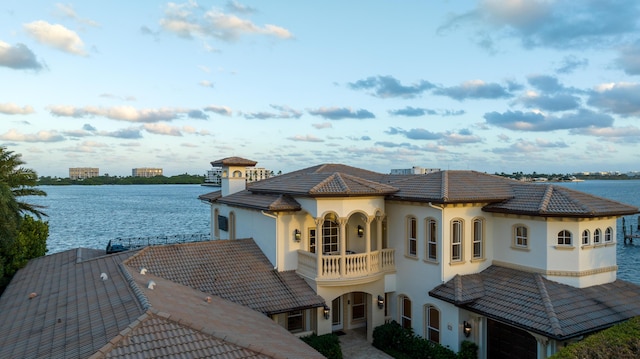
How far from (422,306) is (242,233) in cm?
894

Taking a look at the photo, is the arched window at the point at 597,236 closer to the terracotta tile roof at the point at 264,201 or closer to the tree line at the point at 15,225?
the terracotta tile roof at the point at 264,201

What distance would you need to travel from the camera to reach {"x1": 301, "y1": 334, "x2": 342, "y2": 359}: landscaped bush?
15031 millimetres

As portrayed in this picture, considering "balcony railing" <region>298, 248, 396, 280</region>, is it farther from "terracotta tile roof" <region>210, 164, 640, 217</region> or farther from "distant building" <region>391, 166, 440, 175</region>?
"distant building" <region>391, 166, 440, 175</region>

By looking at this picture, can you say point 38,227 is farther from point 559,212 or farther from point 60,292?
point 559,212

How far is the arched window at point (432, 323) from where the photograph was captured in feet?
54.1

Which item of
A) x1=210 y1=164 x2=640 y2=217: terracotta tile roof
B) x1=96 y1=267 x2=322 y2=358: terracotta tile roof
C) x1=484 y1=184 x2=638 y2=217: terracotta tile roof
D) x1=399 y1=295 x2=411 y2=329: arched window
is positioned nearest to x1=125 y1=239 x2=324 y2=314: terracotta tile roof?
x1=96 y1=267 x2=322 y2=358: terracotta tile roof

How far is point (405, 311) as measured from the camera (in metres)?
18.2

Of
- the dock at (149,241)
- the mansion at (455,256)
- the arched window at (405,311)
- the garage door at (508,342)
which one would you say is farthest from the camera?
the dock at (149,241)

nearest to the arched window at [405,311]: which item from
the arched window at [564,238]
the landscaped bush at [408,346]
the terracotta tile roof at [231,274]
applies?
the landscaped bush at [408,346]

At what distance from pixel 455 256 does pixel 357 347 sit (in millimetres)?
5263

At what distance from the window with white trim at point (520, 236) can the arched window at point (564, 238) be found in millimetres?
1081

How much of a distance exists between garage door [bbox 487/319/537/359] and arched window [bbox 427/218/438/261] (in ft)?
9.72

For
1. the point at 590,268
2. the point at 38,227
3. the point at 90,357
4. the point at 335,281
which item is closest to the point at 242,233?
the point at 335,281

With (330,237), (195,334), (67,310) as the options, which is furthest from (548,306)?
(67,310)
